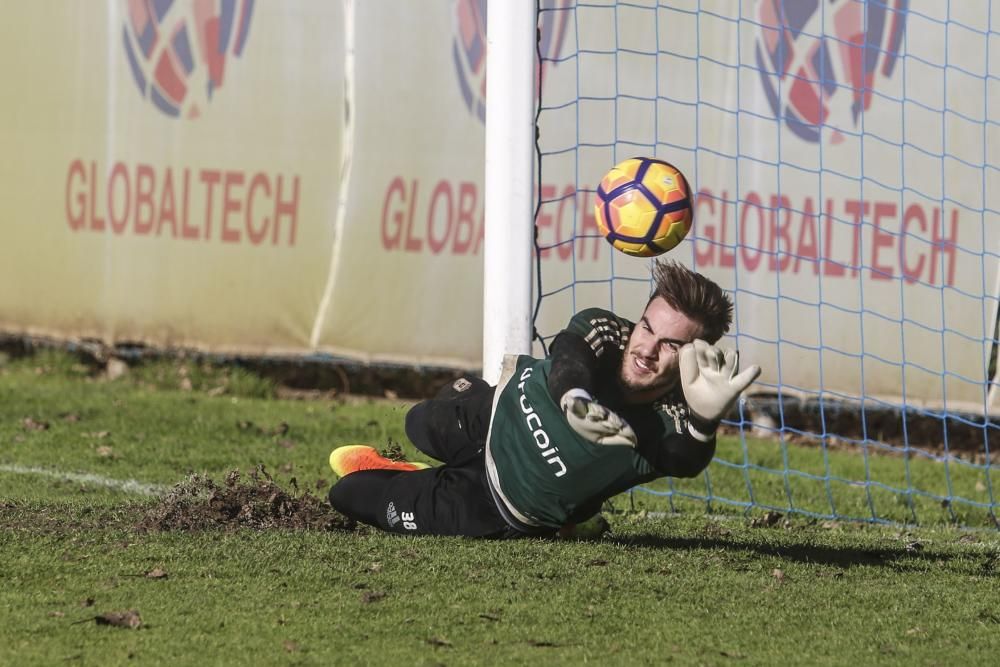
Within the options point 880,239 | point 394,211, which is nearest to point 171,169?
point 394,211

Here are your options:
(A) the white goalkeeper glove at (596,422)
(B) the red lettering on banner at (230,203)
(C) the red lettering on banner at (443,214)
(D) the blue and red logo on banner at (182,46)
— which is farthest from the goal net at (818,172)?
(A) the white goalkeeper glove at (596,422)

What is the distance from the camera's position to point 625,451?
518cm

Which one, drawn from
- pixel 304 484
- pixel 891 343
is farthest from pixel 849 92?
pixel 304 484

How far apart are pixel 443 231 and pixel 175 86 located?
7.67 feet

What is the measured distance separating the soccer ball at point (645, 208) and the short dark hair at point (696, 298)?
0.67 metres

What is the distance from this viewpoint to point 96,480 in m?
6.96

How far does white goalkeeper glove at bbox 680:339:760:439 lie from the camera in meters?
4.78

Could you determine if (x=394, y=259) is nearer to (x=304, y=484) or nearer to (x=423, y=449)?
(x=304, y=484)

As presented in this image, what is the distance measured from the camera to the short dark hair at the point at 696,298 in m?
5.11

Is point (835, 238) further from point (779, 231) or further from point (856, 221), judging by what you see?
point (779, 231)

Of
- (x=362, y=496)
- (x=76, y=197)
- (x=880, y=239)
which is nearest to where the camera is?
(x=362, y=496)

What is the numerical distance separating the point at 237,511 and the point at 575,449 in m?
1.48

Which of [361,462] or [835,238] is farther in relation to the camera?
[835,238]

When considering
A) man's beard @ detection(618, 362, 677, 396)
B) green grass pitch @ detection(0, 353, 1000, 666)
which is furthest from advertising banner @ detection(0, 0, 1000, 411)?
man's beard @ detection(618, 362, 677, 396)
